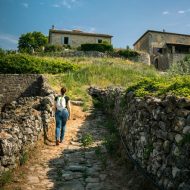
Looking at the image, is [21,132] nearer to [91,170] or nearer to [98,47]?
[91,170]

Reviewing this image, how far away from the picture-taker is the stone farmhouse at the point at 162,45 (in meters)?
44.4

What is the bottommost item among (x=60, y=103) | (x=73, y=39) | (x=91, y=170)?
(x=91, y=170)

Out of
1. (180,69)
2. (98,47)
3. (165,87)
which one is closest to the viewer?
(165,87)

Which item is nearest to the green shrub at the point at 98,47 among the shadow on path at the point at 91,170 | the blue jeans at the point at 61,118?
the shadow on path at the point at 91,170

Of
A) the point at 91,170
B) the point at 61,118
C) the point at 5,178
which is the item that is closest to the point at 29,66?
the point at 61,118

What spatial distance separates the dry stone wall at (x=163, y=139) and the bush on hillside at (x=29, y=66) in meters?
18.7

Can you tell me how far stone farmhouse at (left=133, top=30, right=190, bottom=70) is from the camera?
44375 mm

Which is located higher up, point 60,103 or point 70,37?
point 70,37

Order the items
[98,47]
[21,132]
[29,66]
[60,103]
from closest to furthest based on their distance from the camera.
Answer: [21,132]
[60,103]
[29,66]
[98,47]

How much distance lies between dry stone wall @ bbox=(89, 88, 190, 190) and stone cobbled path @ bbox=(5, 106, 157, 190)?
759mm

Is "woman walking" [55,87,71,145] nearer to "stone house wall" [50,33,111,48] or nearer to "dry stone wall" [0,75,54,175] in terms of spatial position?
"dry stone wall" [0,75,54,175]

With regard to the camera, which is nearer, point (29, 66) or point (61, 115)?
point (61, 115)

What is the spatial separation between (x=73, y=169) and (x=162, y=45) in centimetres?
4159

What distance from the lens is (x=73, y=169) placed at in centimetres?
822
